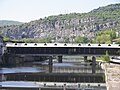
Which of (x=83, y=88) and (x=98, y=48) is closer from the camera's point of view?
(x=83, y=88)

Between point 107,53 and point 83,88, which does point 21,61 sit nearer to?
point 107,53

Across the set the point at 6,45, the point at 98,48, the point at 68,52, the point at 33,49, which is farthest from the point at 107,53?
the point at 6,45

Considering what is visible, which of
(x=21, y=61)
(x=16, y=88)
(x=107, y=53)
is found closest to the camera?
(x=16, y=88)

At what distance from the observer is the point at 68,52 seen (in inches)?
3575

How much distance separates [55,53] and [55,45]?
177 cm

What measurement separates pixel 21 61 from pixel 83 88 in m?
73.1

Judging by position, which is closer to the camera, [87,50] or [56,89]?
[56,89]

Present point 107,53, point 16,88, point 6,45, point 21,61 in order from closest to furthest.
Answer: point 16,88, point 107,53, point 6,45, point 21,61

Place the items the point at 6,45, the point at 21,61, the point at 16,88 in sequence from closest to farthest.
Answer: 1. the point at 16,88
2. the point at 6,45
3. the point at 21,61

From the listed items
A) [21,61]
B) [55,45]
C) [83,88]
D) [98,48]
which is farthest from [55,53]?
[83,88]

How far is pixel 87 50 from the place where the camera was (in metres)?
89.4

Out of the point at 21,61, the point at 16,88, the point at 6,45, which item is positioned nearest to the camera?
the point at 16,88

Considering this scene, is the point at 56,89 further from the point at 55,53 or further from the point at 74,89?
the point at 55,53

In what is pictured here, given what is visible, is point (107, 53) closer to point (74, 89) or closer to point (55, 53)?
point (55, 53)
